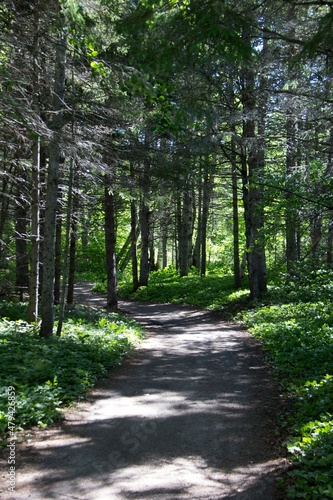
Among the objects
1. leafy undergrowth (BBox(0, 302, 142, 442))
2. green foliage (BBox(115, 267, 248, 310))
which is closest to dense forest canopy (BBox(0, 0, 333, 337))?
leafy undergrowth (BBox(0, 302, 142, 442))

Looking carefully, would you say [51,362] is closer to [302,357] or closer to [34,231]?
[34,231]

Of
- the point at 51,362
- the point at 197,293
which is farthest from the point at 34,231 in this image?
the point at 197,293

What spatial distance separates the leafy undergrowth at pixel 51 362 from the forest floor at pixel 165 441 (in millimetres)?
246

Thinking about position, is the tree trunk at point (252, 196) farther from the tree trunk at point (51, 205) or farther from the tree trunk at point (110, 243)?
the tree trunk at point (51, 205)

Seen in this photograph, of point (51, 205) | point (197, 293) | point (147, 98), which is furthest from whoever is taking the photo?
point (197, 293)

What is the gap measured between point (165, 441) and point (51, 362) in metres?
2.94

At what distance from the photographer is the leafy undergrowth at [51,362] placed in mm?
5562

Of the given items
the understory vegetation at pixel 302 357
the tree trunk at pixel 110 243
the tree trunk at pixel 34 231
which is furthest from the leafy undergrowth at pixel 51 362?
the tree trunk at pixel 110 243

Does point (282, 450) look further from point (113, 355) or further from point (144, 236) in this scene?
point (144, 236)

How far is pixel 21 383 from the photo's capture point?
244 inches

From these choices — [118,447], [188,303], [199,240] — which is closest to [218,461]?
[118,447]

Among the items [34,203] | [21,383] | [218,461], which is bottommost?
[218,461]

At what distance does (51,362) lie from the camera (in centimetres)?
713

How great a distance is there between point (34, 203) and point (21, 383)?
4.78 m
